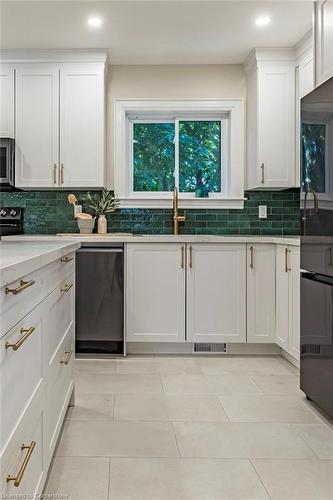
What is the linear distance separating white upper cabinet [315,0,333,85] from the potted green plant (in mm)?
2083

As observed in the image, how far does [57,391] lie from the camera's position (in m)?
1.87

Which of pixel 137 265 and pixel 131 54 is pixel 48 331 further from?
pixel 131 54

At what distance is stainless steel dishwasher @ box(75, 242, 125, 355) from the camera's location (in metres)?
3.54

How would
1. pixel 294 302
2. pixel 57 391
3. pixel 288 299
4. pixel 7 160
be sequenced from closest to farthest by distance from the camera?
pixel 57 391 < pixel 294 302 < pixel 288 299 < pixel 7 160

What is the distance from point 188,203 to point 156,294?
3.21 ft

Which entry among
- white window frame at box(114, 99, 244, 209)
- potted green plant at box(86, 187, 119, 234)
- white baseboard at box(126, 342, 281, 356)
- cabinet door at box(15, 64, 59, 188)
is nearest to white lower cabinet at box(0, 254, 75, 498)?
white baseboard at box(126, 342, 281, 356)

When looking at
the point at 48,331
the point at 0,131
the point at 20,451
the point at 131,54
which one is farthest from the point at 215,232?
the point at 20,451

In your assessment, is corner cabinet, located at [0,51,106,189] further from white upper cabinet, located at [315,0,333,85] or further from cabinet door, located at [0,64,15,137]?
white upper cabinet, located at [315,0,333,85]

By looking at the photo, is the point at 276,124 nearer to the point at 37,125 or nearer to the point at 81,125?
the point at 81,125

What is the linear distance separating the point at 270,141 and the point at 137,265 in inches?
59.2

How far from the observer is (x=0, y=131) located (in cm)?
386

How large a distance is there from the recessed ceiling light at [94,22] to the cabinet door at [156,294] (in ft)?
5.44

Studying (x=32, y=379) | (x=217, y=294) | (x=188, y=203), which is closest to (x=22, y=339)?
(x=32, y=379)

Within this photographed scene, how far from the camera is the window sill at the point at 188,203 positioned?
415 centimetres
